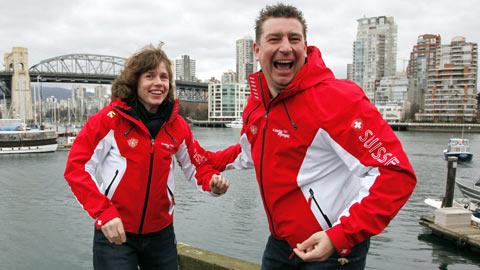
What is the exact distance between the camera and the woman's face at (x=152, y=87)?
8.77 ft

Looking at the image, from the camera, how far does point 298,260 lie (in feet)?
7.10

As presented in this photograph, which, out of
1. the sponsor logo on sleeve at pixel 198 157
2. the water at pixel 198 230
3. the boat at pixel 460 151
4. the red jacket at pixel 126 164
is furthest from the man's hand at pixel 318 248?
the boat at pixel 460 151

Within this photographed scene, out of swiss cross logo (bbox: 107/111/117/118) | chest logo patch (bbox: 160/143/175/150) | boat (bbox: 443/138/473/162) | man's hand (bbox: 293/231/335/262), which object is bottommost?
boat (bbox: 443/138/473/162)

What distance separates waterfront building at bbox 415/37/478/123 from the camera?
95.8 m

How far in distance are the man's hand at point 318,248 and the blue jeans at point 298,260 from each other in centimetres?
19

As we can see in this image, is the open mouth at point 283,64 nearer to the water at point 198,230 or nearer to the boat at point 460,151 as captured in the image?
the water at point 198,230

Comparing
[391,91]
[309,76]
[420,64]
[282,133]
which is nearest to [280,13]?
[309,76]

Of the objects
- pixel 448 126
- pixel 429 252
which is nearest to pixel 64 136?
pixel 429 252

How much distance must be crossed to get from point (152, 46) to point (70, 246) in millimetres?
12323

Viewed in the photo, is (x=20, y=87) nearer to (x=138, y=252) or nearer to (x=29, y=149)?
(x=29, y=149)

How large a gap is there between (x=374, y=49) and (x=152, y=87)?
169247 mm

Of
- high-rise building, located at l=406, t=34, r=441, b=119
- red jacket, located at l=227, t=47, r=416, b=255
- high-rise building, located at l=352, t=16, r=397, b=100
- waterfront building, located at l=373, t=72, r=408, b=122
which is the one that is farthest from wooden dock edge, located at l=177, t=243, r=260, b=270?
high-rise building, located at l=352, t=16, r=397, b=100

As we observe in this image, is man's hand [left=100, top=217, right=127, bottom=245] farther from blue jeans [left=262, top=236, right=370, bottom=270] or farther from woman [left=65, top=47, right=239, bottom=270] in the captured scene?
blue jeans [left=262, top=236, right=370, bottom=270]

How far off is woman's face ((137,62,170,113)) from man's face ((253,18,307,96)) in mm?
799
